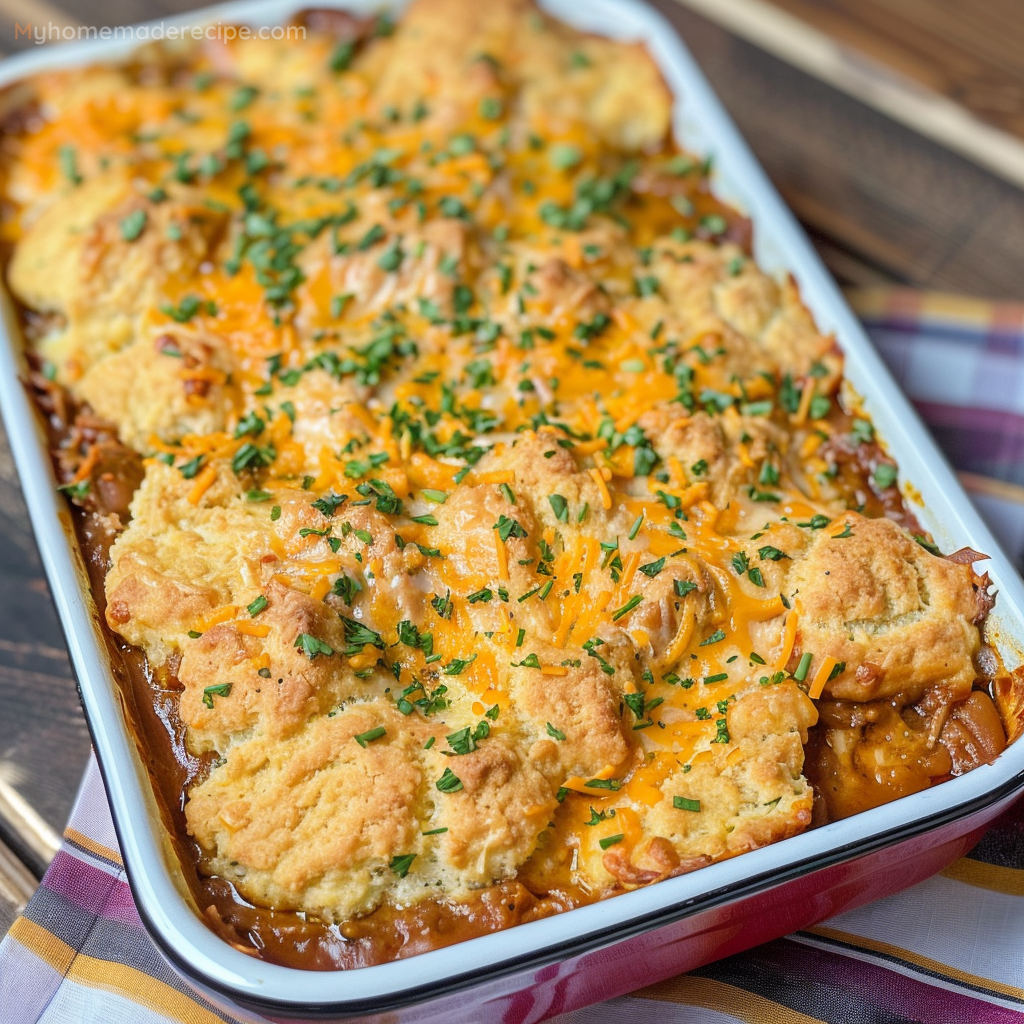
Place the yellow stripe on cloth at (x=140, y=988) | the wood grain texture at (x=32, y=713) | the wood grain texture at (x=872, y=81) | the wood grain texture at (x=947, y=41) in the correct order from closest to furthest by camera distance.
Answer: the yellow stripe on cloth at (x=140, y=988) → the wood grain texture at (x=32, y=713) → the wood grain texture at (x=872, y=81) → the wood grain texture at (x=947, y=41)

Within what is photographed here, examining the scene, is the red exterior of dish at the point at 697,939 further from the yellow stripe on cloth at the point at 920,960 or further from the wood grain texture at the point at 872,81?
the wood grain texture at the point at 872,81

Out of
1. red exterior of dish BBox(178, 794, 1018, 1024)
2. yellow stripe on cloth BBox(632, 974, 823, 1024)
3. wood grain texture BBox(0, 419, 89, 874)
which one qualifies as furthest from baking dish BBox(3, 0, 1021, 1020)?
wood grain texture BBox(0, 419, 89, 874)

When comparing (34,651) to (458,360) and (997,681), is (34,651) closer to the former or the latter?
(458,360)

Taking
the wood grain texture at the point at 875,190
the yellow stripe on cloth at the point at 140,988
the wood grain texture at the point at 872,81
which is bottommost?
the yellow stripe on cloth at the point at 140,988

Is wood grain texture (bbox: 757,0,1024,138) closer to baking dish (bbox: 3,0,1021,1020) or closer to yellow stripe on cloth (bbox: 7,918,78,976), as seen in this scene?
baking dish (bbox: 3,0,1021,1020)

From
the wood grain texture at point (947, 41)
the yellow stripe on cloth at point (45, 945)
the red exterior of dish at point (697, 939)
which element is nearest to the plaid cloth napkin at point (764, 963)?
the yellow stripe on cloth at point (45, 945)

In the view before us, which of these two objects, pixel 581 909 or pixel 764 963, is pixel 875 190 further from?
pixel 581 909
